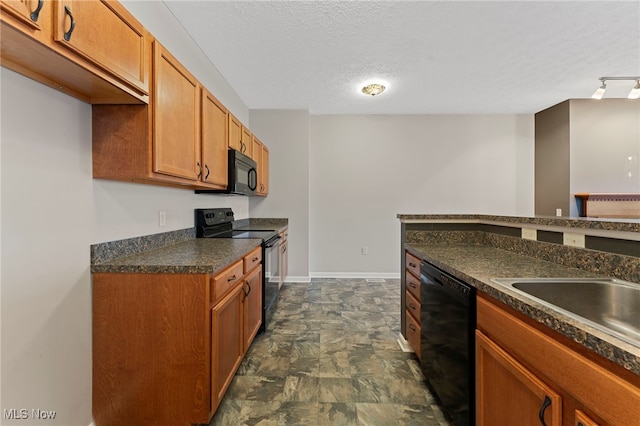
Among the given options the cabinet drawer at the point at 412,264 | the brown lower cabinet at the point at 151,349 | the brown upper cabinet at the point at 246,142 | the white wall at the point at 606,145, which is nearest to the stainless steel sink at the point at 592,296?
the cabinet drawer at the point at 412,264

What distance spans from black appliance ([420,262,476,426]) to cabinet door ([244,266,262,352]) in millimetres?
1211

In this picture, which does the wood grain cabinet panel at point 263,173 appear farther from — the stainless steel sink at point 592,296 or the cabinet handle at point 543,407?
the cabinet handle at point 543,407

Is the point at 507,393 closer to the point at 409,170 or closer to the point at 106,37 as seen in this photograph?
the point at 106,37

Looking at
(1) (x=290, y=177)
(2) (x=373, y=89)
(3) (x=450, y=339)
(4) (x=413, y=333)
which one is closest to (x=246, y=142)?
(1) (x=290, y=177)

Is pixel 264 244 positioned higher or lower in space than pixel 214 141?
lower

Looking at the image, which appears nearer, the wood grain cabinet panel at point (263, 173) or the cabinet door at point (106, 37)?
the cabinet door at point (106, 37)

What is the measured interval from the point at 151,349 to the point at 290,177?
10.2 feet

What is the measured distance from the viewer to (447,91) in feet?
11.4

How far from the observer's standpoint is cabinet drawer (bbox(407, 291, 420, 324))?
5.90 feet

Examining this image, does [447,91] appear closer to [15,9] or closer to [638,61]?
[638,61]

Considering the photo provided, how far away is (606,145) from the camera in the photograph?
379cm

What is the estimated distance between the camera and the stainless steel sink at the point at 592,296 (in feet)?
3.17

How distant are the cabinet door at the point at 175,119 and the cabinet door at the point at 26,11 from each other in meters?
0.56

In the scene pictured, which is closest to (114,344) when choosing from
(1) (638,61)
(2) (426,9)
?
(2) (426,9)
